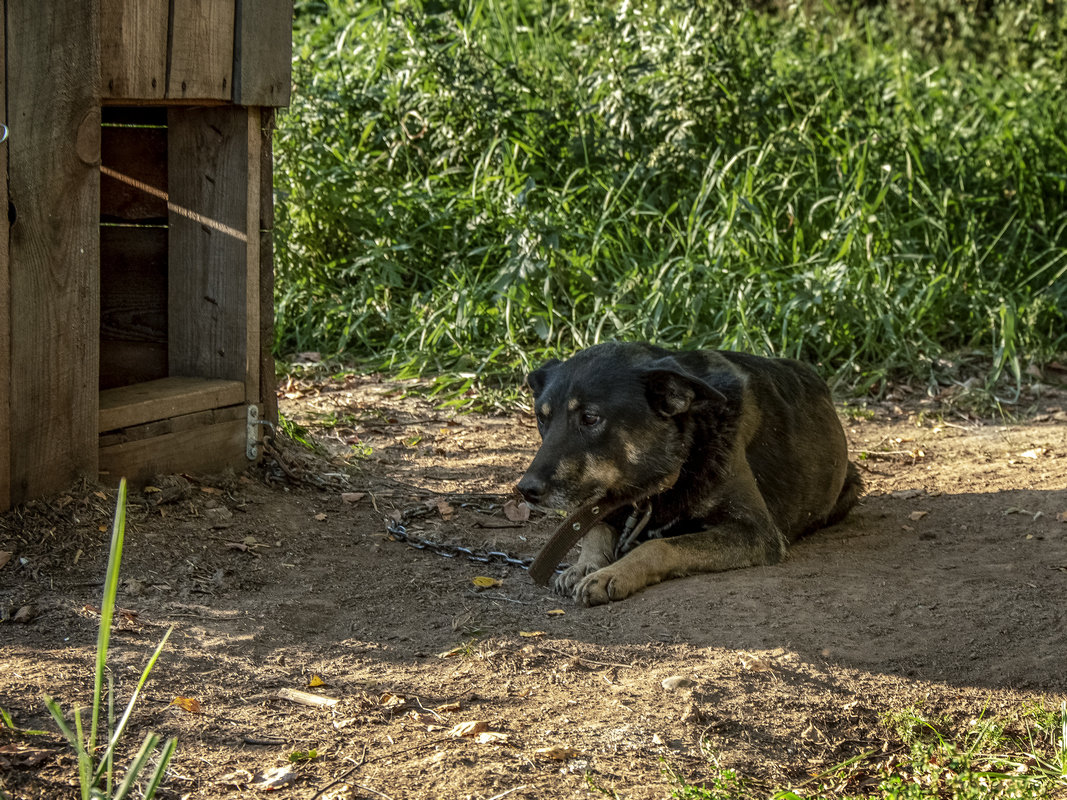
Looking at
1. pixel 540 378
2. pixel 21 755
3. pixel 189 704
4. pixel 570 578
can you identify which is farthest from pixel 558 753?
pixel 540 378

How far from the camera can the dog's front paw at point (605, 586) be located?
4.02 m

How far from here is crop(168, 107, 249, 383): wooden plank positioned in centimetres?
482

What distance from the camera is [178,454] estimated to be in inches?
185

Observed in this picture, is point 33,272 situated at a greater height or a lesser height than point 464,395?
greater

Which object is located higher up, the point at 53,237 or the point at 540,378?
the point at 53,237

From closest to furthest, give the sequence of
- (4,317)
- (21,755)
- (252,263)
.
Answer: (21,755) → (4,317) → (252,263)

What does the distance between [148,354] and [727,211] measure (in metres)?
4.32

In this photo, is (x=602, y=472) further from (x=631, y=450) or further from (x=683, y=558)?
(x=683, y=558)

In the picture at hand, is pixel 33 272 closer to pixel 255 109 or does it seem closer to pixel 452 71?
pixel 255 109

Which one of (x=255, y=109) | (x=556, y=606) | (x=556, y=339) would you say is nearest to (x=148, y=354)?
(x=255, y=109)

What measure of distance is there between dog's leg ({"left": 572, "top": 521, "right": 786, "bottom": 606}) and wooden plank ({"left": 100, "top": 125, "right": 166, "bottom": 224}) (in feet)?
8.53

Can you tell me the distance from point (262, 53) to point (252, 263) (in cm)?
89

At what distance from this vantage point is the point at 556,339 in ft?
25.2

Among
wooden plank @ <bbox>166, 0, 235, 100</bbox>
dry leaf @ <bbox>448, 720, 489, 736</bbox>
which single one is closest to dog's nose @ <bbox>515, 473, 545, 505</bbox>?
dry leaf @ <bbox>448, 720, 489, 736</bbox>
